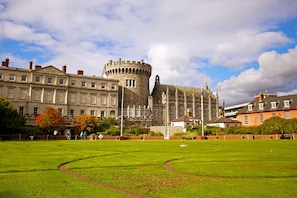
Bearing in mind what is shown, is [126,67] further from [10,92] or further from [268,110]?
[268,110]

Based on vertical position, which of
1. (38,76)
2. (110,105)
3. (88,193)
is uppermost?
(38,76)

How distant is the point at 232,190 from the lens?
30.9 ft

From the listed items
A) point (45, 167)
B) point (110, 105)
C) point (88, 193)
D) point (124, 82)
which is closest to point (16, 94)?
point (110, 105)

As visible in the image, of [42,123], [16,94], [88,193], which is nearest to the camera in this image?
[88,193]

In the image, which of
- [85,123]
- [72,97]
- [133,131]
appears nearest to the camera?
[85,123]

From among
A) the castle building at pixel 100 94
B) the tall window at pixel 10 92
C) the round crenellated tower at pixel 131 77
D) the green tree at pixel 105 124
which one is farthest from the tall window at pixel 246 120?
the tall window at pixel 10 92

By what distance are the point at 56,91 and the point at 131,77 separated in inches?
834

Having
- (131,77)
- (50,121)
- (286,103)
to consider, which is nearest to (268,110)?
(286,103)

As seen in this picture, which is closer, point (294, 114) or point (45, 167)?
point (45, 167)

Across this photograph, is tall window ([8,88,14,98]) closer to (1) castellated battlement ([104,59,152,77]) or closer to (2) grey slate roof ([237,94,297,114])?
(1) castellated battlement ([104,59,152,77])

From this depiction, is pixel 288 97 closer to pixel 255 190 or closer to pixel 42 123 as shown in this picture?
pixel 42 123

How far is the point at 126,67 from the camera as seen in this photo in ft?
260

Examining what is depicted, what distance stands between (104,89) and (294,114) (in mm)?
45466

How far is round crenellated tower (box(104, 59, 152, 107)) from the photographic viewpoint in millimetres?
79375
